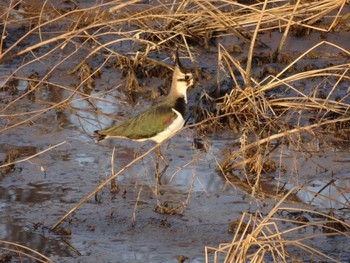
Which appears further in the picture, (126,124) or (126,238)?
(126,124)

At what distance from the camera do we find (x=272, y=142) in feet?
27.1

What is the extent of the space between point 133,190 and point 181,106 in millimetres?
858

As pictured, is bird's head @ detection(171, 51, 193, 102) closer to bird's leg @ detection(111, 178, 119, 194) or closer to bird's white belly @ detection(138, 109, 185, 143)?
bird's white belly @ detection(138, 109, 185, 143)

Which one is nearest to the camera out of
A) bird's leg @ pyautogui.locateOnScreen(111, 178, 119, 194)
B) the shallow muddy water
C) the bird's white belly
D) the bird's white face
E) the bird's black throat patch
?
the shallow muddy water

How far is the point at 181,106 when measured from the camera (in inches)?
296

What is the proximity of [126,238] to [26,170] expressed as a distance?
1.70 m

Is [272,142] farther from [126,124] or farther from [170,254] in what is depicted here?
[170,254]

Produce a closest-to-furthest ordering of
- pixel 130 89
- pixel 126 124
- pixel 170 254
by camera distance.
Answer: pixel 170 254, pixel 126 124, pixel 130 89

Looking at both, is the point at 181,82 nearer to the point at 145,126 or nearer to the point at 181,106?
the point at 181,106

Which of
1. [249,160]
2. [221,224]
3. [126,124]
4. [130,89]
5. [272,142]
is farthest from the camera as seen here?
[130,89]

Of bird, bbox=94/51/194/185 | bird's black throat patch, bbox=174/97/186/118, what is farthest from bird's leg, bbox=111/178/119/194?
bird's black throat patch, bbox=174/97/186/118

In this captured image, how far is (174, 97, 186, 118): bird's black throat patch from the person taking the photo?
749 centimetres

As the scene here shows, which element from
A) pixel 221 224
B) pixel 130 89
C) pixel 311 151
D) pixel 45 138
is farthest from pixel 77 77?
pixel 221 224

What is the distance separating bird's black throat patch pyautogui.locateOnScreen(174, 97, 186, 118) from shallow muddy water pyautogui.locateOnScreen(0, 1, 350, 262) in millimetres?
306
